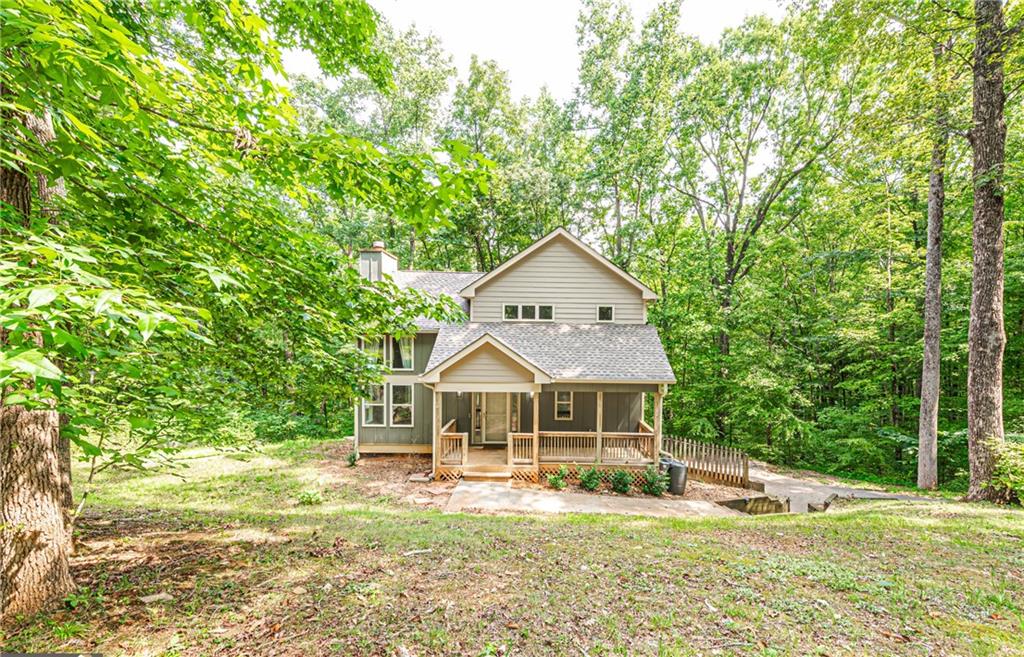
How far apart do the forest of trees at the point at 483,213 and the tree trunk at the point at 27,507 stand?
0.02 m

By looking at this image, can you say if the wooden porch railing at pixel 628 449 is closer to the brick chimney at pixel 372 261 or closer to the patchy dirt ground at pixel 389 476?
the patchy dirt ground at pixel 389 476

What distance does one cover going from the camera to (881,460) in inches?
568

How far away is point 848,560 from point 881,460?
13.2 m

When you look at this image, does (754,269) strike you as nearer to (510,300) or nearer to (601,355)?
(601,355)

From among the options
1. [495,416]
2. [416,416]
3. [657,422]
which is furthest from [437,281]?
[657,422]

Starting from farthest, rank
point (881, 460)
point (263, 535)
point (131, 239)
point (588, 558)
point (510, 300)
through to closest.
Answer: point (881, 460) < point (510, 300) < point (263, 535) < point (588, 558) < point (131, 239)

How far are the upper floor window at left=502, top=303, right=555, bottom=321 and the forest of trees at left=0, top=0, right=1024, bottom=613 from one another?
5.61 m

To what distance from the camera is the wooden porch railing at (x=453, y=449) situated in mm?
11027

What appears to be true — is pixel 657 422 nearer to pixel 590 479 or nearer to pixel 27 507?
pixel 590 479

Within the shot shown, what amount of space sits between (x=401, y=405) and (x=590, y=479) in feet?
21.7

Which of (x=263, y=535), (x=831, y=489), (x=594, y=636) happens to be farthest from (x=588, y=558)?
(x=831, y=489)

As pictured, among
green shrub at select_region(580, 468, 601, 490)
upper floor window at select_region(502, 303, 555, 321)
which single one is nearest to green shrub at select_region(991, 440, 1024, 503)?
green shrub at select_region(580, 468, 601, 490)

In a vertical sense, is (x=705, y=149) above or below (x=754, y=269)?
above

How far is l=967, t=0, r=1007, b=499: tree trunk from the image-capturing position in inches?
297
